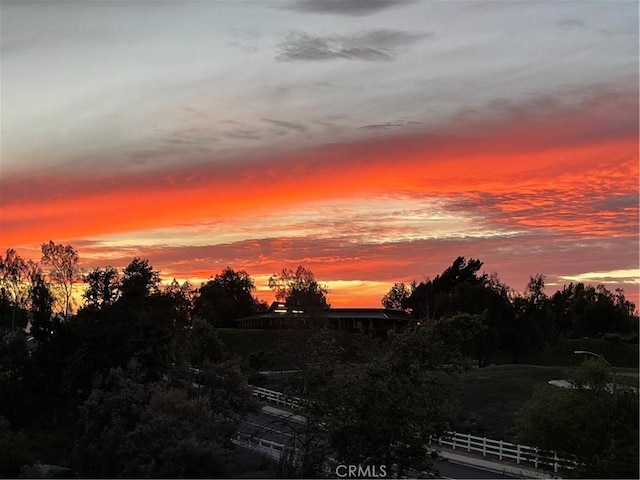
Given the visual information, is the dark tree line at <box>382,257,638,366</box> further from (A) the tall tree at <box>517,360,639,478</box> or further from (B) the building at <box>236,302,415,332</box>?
(A) the tall tree at <box>517,360,639,478</box>

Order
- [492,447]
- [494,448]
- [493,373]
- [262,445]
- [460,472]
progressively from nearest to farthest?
1. [460,472]
2. [262,445]
3. [492,447]
4. [494,448]
5. [493,373]

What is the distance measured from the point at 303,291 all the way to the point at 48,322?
47.7 meters

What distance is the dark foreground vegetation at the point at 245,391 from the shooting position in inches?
951

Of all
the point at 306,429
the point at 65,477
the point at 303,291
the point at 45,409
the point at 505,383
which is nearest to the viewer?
the point at 306,429

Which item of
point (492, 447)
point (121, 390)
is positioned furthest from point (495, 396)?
point (121, 390)

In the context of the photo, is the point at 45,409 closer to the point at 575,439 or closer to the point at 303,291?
the point at 575,439

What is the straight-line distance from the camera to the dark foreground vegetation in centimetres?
2416

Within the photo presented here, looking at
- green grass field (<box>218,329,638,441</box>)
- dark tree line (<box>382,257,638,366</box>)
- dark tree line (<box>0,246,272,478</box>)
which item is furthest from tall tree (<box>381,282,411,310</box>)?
dark tree line (<box>0,246,272,478</box>)

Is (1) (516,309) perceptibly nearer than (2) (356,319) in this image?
Yes

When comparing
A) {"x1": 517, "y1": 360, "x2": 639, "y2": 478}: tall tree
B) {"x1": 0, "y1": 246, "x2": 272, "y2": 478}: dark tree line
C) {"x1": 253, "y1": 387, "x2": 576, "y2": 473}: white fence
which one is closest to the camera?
{"x1": 517, "y1": 360, "x2": 639, "y2": 478}: tall tree

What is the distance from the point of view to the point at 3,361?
49688 mm

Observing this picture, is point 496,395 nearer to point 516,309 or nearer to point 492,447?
point 492,447

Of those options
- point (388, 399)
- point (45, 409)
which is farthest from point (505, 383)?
point (388, 399)

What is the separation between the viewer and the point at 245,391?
1624 inches
